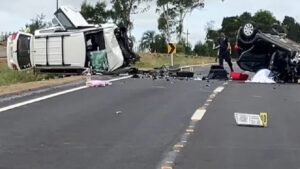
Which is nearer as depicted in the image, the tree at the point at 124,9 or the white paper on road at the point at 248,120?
the white paper on road at the point at 248,120

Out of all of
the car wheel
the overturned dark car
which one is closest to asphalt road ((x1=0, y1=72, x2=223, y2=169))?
the overturned dark car

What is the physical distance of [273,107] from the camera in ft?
44.8

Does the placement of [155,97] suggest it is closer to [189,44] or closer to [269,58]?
[269,58]

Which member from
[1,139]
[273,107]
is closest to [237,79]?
[273,107]

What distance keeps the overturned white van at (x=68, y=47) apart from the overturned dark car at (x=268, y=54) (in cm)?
508

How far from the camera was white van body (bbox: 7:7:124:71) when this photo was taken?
25.8m

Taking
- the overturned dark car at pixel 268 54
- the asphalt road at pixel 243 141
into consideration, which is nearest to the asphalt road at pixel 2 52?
the overturned dark car at pixel 268 54

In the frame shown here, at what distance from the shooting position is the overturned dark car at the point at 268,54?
2319cm

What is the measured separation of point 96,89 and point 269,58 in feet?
27.4

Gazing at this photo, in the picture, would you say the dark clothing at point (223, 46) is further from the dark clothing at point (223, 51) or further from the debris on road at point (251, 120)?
the debris on road at point (251, 120)

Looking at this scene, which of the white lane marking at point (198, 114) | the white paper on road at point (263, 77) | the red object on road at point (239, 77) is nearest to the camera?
the white lane marking at point (198, 114)

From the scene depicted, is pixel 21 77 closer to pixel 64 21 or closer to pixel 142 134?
pixel 64 21

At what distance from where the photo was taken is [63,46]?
25.9 metres

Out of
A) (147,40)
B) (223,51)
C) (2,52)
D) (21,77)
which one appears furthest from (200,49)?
(21,77)
